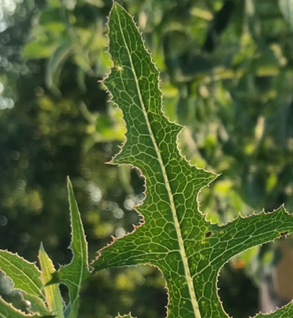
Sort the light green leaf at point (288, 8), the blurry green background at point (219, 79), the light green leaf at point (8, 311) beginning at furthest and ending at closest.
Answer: the blurry green background at point (219, 79), the light green leaf at point (288, 8), the light green leaf at point (8, 311)

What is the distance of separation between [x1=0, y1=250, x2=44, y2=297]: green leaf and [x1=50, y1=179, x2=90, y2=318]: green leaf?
0.03 m

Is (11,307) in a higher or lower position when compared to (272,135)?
lower

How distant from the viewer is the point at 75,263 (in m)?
0.30

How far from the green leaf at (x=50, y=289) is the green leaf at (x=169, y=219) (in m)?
0.03

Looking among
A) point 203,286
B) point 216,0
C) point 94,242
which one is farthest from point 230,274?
point 203,286

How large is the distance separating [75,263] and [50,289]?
0.08 feet

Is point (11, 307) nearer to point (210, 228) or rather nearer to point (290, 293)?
point (210, 228)

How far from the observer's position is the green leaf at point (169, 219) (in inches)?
12.4

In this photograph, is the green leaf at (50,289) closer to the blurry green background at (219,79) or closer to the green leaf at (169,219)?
the green leaf at (169,219)

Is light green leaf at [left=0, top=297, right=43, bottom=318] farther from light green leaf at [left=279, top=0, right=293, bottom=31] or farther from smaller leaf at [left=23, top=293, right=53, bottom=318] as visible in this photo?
light green leaf at [left=279, top=0, right=293, bottom=31]

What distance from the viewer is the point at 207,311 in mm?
328

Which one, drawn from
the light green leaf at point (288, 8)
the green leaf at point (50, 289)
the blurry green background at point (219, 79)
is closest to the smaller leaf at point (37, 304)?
the green leaf at point (50, 289)

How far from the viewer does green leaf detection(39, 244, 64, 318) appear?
298mm

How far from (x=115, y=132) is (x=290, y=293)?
8.71 feet
